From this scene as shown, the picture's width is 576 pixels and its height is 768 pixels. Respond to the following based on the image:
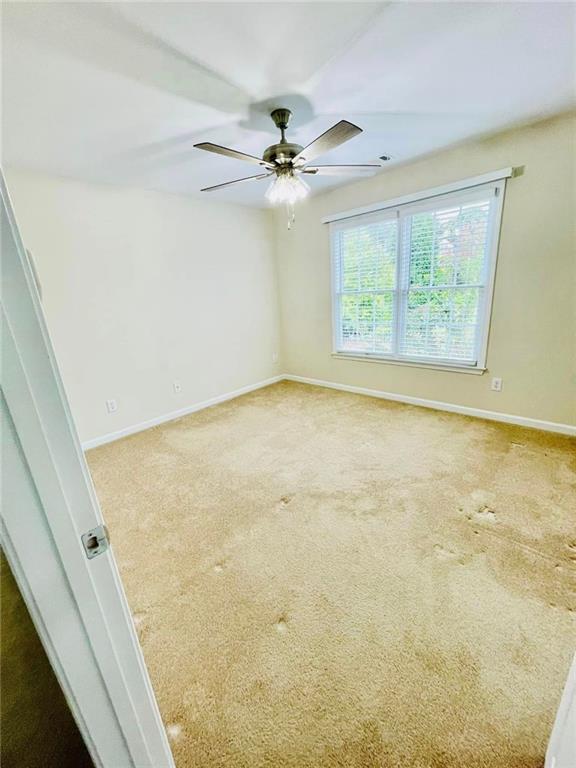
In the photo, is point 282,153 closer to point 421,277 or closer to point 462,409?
point 421,277

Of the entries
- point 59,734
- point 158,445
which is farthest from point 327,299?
point 59,734

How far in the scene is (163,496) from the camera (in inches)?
86.3

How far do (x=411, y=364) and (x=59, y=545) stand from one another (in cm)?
342

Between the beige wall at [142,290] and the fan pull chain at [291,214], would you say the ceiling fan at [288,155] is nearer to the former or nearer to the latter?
the fan pull chain at [291,214]

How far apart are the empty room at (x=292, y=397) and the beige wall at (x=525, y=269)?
0.02 meters

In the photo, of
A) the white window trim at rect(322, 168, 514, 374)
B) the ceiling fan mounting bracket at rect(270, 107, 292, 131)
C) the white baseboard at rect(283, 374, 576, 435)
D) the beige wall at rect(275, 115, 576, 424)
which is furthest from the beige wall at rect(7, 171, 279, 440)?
the ceiling fan mounting bracket at rect(270, 107, 292, 131)

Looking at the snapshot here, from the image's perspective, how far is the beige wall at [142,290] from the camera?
2.64m

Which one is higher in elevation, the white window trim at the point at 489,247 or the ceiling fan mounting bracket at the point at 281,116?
the ceiling fan mounting bracket at the point at 281,116

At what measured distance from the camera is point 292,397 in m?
3.99

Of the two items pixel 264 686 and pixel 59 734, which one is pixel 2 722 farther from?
pixel 264 686

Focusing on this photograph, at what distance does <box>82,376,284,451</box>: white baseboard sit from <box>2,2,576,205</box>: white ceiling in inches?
90.0

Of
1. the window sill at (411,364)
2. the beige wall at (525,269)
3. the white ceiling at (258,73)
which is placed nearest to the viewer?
the white ceiling at (258,73)

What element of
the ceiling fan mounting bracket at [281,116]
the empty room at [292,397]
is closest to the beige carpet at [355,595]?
the empty room at [292,397]

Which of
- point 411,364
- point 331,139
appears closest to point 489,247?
point 411,364
